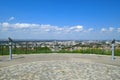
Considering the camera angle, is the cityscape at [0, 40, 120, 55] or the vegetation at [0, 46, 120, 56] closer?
the vegetation at [0, 46, 120, 56]

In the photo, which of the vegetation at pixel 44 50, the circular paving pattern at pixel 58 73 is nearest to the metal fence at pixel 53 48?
the vegetation at pixel 44 50

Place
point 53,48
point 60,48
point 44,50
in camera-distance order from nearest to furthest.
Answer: point 44,50, point 53,48, point 60,48

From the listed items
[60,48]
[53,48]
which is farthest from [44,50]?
[60,48]

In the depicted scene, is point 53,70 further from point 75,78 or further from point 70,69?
point 75,78

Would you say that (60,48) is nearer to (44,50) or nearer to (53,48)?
(53,48)

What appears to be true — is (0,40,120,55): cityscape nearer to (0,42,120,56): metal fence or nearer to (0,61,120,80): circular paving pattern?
(0,42,120,56): metal fence

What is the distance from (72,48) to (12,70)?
11.7 meters

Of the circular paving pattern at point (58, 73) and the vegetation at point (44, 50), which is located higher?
the vegetation at point (44, 50)

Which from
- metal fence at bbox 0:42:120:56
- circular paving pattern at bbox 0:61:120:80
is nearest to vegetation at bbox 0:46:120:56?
metal fence at bbox 0:42:120:56

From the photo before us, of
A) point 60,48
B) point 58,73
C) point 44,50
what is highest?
point 60,48

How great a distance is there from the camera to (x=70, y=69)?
35.1ft

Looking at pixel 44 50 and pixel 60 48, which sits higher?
pixel 60 48

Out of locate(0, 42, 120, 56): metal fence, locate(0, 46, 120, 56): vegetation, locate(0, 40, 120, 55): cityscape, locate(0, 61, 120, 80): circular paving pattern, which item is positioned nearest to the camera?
locate(0, 61, 120, 80): circular paving pattern

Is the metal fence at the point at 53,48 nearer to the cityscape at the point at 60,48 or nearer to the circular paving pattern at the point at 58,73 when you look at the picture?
the cityscape at the point at 60,48
